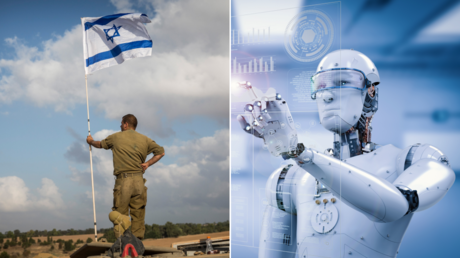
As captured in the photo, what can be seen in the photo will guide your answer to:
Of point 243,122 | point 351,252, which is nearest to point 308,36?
point 243,122

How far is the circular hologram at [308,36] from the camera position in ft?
11.2

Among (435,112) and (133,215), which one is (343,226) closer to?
(435,112)

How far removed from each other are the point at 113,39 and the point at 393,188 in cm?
378

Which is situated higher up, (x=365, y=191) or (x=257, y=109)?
(x=257, y=109)

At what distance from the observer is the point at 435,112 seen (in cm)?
291

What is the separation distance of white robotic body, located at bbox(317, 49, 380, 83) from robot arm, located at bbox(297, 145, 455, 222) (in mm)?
753

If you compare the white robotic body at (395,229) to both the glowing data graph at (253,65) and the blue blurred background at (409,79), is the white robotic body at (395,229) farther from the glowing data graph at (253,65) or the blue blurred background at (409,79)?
the glowing data graph at (253,65)

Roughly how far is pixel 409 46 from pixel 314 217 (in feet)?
5.12

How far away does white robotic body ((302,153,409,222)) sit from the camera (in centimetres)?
259

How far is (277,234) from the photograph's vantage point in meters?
3.51

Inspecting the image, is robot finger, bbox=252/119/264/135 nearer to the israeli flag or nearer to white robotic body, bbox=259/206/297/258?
white robotic body, bbox=259/206/297/258

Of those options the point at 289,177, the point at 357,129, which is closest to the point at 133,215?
the point at 289,177

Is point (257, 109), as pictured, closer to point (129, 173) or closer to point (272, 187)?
point (272, 187)

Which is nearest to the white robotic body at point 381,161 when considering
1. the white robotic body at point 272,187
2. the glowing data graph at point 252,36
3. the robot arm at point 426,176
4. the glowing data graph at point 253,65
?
the robot arm at point 426,176
